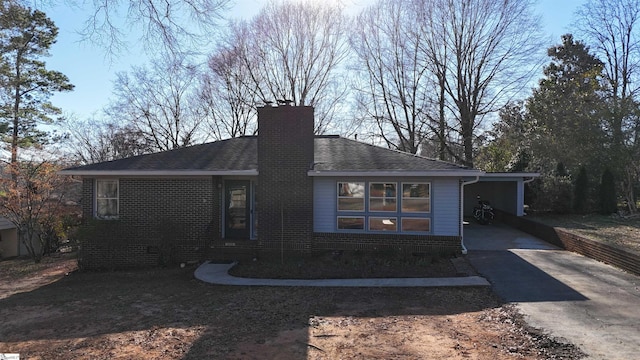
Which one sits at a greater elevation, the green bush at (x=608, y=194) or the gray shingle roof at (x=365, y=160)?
the gray shingle roof at (x=365, y=160)

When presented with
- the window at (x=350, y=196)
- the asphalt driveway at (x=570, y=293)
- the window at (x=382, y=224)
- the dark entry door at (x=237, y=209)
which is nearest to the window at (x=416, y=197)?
the window at (x=382, y=224)

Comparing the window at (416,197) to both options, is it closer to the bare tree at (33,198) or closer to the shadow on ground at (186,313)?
the shadow on ground at (186,313)

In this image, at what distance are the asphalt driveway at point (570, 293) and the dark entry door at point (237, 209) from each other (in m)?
6.64

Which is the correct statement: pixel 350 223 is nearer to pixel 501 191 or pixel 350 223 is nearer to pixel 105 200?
pixel 105 200

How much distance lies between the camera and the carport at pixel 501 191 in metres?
16.5

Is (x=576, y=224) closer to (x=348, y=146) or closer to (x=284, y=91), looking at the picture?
(x=348, y=146)

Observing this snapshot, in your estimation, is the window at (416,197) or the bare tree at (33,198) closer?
the window at (416,197)

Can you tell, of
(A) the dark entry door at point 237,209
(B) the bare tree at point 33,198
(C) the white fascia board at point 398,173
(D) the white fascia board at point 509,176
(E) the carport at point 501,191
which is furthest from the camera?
(E) the carport at point 501,191

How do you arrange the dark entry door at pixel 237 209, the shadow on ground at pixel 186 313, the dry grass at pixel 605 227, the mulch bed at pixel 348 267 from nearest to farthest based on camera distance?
the shadow on ground at pixel 186 313
the mulch bed at pixel 348 267
the dry grass at pixel 605 227
the dark entry door at pixel 237 209

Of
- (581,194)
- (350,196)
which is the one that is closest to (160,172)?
(350,196)

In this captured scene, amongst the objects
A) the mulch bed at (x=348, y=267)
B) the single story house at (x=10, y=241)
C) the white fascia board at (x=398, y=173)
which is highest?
the white fascia board at (x=398, y=173)

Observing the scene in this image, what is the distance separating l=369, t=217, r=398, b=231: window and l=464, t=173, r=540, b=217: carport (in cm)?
335

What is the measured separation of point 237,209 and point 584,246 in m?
9.87

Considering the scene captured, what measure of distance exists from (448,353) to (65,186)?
18.2 metres
